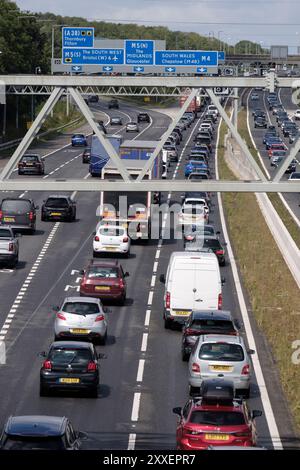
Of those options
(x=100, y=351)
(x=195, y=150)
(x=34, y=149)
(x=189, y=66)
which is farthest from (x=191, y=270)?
(x=34, y=149)

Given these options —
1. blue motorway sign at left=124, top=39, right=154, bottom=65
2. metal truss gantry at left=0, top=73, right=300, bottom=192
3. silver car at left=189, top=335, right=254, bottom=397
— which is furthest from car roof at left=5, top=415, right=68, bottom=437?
blue motorway sign at left=124, top=39, right=154, bottom=65

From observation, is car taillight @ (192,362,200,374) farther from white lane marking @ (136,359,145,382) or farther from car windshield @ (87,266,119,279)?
car windshield @ (87,266,119,279)

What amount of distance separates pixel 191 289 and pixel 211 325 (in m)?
4.29

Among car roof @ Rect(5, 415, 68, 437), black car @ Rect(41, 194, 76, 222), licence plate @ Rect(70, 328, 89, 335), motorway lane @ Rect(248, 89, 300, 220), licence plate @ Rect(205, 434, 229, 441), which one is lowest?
motorway lane @ Rect(248, 89, 300, 220)

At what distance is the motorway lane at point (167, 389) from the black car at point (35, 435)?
15.7ft

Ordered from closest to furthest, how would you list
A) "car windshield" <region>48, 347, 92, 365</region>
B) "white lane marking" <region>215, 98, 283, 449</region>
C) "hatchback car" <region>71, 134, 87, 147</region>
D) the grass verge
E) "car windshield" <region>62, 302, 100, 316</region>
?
"white lane marking" <region>215, 98, 283, 449</region>
"car windshield" <region>48, 347, 92, 365</region>
the grass verge
"car windshield" <region>62, 302, 100, 316</region>
"hatchback car" <region>71, 134, 87, 147</region>

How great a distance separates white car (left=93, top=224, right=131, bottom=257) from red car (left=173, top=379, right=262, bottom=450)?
32109 millimetres

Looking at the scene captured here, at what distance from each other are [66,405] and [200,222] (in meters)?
37.2

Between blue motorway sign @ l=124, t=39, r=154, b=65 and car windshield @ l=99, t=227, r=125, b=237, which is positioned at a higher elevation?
blue motorway sign @ l=124, t=39, r=154, b=65

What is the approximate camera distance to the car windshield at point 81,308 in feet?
132

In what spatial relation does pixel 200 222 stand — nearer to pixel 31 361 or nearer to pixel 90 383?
pixel 31 361

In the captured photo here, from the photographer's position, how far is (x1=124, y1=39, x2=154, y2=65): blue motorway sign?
36375 mm

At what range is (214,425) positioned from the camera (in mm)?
26422

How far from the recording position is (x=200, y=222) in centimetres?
6931
